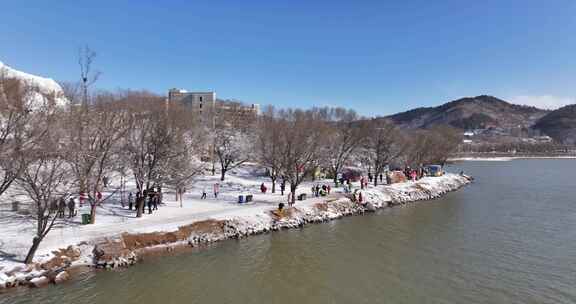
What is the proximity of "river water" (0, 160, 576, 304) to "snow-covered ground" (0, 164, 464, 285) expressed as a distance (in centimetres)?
262

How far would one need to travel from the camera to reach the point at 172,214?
24.9 m

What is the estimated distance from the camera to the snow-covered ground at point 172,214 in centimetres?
1752

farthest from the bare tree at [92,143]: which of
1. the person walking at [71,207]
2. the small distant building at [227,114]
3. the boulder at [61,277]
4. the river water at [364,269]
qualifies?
the small distant building at [227,114]

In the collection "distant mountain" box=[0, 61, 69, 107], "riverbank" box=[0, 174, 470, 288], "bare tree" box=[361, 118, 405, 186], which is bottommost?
"riverbank" box=[0, 174, 470, 288]

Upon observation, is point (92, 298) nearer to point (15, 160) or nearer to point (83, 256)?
point (83, 256)

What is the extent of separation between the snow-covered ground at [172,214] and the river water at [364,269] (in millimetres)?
2616

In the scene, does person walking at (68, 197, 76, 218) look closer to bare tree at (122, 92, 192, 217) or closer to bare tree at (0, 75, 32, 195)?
bare tree at (0, 75, 32, 195)

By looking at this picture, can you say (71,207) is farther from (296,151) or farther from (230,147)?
(230,147)

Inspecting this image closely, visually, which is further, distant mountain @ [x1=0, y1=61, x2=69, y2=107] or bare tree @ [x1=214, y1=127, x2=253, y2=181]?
bare tree @ [x1=214, y1=127, x2=253, y2=181]

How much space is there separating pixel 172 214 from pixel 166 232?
13.5 ft

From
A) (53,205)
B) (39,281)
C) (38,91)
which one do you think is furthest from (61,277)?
(38,91)

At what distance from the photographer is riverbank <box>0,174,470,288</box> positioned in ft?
51.3

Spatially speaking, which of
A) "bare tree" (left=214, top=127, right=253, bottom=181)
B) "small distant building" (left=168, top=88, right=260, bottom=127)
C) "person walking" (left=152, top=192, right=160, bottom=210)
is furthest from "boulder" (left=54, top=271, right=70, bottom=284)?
"small distant building" (left=168, top=88, right=260, bottom=127)

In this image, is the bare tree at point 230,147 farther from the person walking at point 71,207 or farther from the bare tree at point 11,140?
the bare tree at point 11,140
